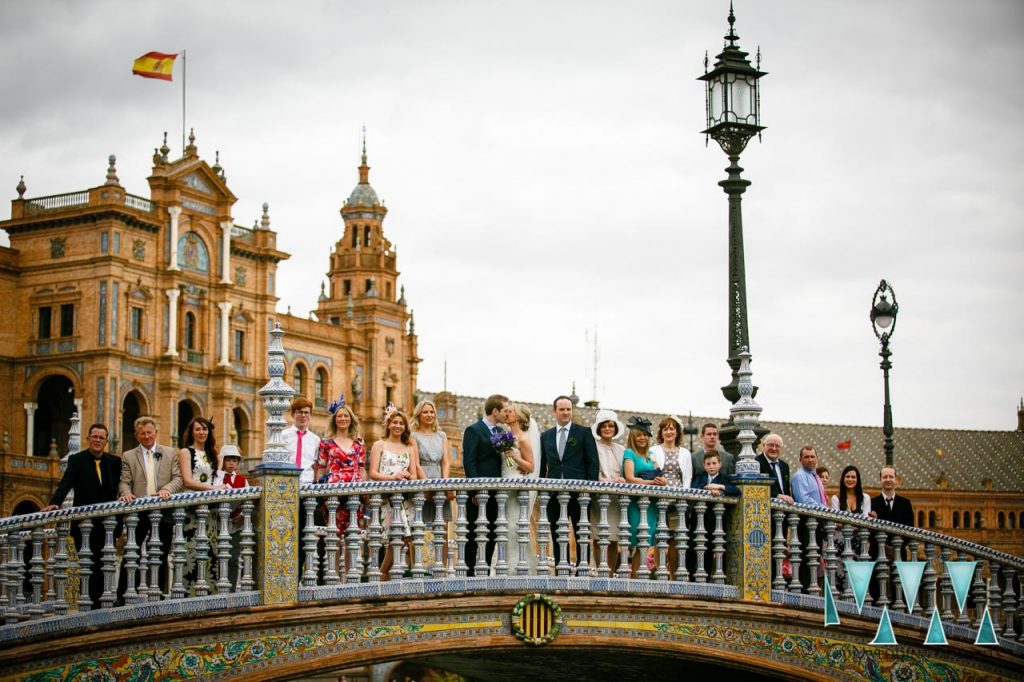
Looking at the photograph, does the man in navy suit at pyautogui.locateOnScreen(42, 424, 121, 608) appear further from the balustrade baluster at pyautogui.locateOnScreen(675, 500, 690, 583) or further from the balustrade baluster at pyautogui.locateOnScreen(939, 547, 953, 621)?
the balustrade baluster at pyautogui.locateOnScreen(939, 547, 953, 621)

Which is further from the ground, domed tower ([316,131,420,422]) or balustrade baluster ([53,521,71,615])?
domed tower ([316,131,420,422])

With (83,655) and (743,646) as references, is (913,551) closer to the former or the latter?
(743,646)

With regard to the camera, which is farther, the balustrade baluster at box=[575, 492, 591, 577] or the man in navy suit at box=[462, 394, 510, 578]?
the man in navy suit at box=[462, 394, 510, 578]

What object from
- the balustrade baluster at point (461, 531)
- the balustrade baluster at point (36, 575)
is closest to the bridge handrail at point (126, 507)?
the balustrade baluster at point (36, 575)

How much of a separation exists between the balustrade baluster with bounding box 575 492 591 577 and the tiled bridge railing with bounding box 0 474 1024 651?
0.01m

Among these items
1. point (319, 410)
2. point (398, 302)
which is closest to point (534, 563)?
point (319, 410)

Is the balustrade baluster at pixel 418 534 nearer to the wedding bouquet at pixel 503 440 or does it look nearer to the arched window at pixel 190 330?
the wedding bouquet at pixel 503 440

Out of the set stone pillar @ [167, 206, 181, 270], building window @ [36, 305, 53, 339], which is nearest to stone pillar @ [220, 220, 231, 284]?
stone pillar @ [167, 206, 181, 270]

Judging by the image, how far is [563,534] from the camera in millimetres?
13055

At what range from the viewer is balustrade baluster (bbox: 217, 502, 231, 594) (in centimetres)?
1212

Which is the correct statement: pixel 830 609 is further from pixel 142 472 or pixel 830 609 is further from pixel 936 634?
pixel 142 472

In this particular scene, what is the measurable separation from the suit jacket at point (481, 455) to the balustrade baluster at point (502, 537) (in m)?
0.54

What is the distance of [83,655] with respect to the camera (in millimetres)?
11734

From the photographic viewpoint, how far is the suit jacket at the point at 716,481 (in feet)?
44.7
